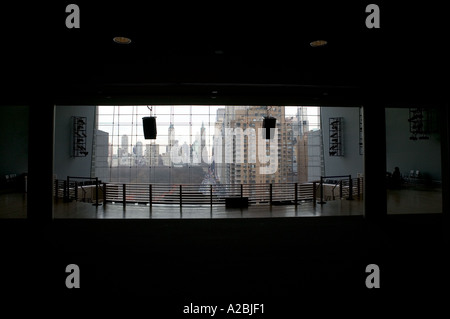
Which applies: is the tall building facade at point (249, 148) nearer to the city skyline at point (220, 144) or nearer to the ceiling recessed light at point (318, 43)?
the city skyline at point (220, 144)

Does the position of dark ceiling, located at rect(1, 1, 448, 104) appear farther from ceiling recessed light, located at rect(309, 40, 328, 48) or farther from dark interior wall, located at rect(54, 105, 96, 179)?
dark interior wall, located at rect(54, 105, 96, 179)

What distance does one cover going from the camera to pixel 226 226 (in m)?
4.41
